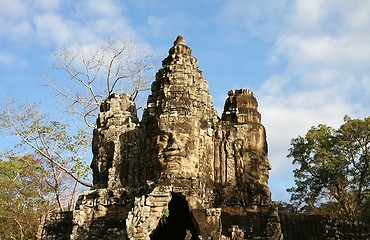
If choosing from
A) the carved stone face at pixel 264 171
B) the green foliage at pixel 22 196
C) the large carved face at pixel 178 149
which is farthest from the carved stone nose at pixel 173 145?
the green foliage at pixel 22 196

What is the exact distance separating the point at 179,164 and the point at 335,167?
35.6 ft

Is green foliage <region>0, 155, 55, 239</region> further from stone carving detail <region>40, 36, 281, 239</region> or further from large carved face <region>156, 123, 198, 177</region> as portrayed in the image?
large carved face <region>156, 123, 198, 177</region>

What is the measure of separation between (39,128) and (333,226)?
42.0 ft

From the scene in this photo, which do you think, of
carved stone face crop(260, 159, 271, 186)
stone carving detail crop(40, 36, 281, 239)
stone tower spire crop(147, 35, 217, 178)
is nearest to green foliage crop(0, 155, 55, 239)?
stone carving detail crop(40, 36, 281, 239)

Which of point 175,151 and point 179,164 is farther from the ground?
point 175,151

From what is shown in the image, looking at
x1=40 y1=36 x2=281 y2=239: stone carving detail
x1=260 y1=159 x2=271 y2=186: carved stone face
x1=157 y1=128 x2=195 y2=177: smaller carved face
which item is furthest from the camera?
x1=260 y1=159 x2=271 y2=186: carved stone face

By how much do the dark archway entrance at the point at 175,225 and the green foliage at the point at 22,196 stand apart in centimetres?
867

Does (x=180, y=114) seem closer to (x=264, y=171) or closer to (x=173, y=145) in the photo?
(x=173, y=145)

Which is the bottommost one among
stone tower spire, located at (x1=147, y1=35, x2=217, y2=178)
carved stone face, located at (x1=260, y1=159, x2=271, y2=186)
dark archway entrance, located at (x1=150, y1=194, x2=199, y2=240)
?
dark archway entrance, located at (x1=150, y1=194, x2=199, y2=240)

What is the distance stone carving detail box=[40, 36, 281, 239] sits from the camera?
11.6 meters

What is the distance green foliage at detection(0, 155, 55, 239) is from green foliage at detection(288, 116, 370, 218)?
11198 millimetres

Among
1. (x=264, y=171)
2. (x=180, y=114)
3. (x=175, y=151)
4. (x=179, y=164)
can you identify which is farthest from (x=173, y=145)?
(x=264, y=171)

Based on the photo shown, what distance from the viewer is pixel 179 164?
39.2 ft

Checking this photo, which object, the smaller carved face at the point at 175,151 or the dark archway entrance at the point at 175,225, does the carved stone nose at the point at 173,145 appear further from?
the dark archway entrance at the point at 175,225
